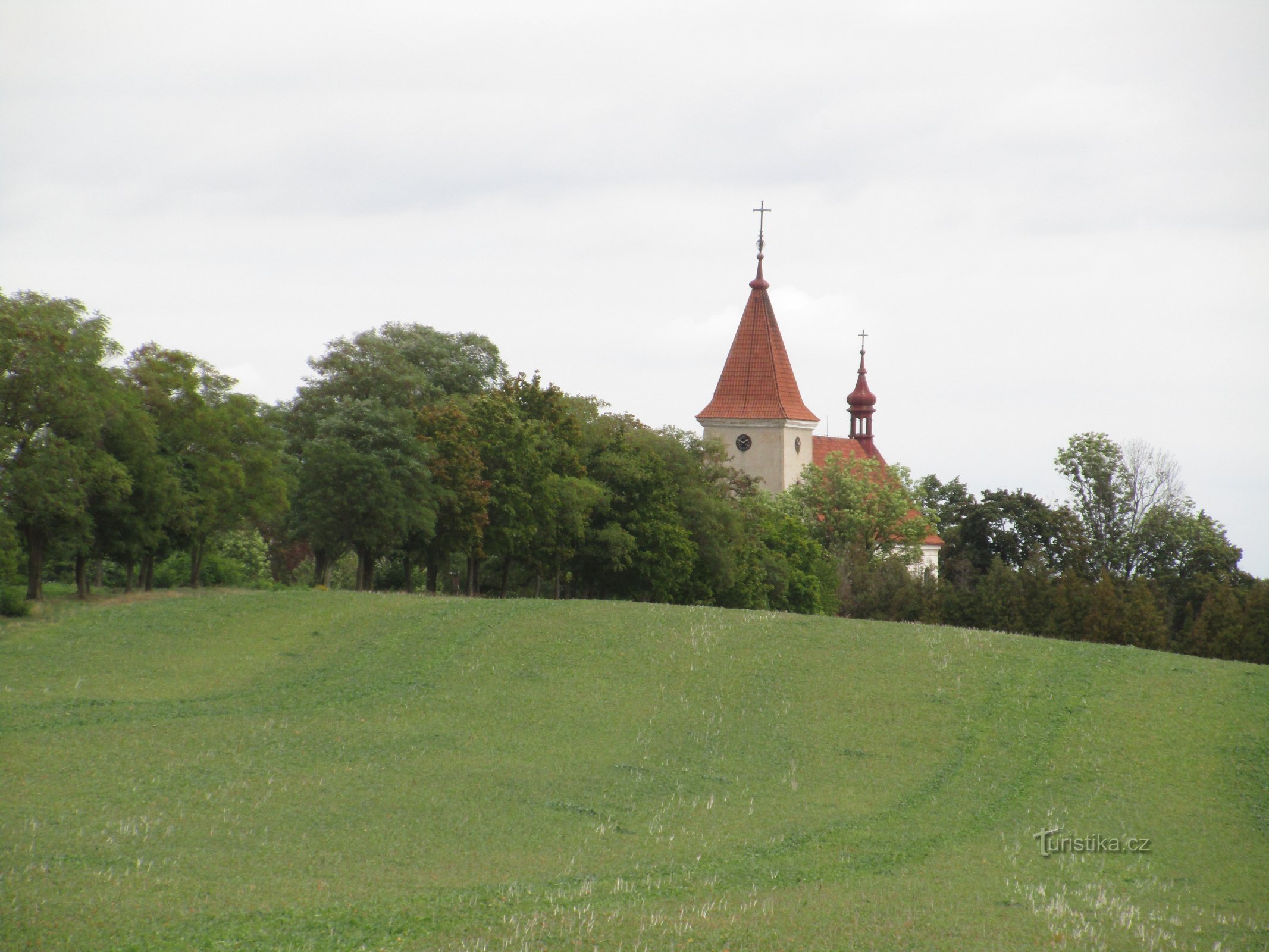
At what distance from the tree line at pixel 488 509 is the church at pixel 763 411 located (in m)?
5.89

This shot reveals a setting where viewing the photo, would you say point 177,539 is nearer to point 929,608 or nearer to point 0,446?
point 0,446

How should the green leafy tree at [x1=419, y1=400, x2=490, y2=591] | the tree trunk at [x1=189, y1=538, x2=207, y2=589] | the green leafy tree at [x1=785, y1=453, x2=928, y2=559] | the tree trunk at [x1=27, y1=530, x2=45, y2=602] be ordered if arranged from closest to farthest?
the tree trunk at [x1=27, y1=530, x2=45, y2=602], the tree trunk at [x1=189, y1=538, x2=207, y2=589], the green leafy tree at [x1=419, y1=400, x2=490, y2=591], the green leafy tree at [x1=785, y1=453, x2=928, y2=559]

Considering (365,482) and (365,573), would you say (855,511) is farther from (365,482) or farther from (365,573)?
(365,482)

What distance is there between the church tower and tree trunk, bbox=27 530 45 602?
75577mm

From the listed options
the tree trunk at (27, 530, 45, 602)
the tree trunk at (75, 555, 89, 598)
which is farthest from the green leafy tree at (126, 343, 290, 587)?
the tree trunk at (27, 530, 45, 602)

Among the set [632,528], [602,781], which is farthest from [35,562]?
[632,528]

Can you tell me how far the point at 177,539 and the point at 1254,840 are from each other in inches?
1595

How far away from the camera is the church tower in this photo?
11594 centimetres

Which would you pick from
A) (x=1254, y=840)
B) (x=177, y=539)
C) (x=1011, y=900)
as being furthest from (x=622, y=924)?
(x=177, y=539)

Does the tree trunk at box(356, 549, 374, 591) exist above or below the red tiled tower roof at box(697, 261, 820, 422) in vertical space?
below

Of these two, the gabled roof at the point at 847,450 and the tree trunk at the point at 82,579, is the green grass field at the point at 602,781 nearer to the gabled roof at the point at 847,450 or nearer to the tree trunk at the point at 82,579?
the tree trunk at the point at 82,579

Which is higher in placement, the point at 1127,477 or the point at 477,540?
the point at 1127,477

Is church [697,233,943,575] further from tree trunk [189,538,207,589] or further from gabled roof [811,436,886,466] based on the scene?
tree trunk [189,538,207,589]

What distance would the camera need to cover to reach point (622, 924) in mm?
17641
